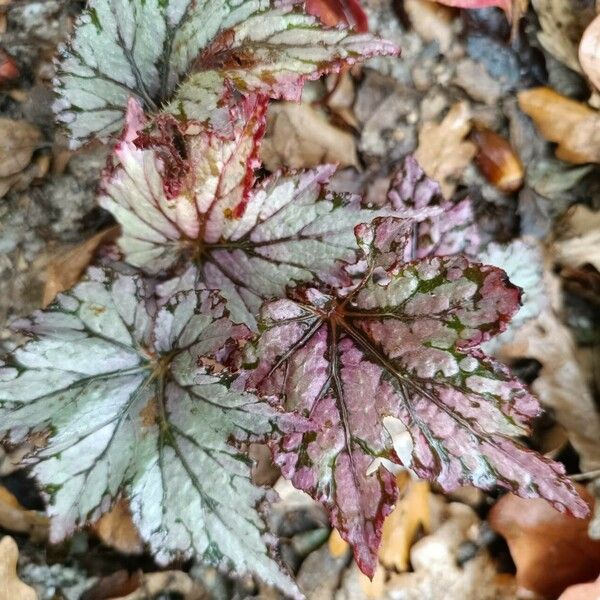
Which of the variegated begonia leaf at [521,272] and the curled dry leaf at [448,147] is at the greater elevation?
the curled dry leaf at [448,147]

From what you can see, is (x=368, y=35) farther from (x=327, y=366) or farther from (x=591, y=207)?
(x=591, y=207)

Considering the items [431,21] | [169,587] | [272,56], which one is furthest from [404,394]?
[431,21]

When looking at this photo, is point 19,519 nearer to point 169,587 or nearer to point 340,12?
point 169,587

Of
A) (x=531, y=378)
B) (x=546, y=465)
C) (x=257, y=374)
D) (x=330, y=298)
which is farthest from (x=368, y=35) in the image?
(x=531, y=378)

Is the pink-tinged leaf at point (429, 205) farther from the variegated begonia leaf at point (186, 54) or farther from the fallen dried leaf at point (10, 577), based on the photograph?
the fallen dried leaf at point (10, 577)

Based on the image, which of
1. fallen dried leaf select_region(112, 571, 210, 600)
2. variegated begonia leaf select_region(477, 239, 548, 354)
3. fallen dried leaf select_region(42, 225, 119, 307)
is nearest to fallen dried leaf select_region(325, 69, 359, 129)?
variegated begonia leaf select_region(477, 239, 548, 354)

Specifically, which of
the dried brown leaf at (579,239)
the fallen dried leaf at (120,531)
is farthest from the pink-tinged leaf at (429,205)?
the fallen dried leaf at (120,531)
